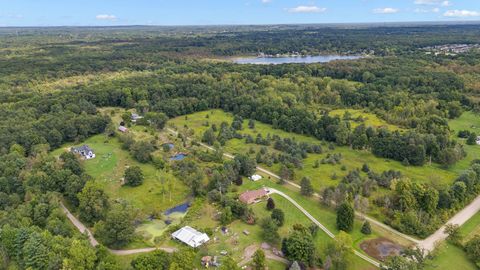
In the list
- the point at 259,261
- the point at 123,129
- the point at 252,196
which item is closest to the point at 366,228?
the point at 259,261

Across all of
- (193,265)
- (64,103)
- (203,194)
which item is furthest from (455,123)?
(64,103)

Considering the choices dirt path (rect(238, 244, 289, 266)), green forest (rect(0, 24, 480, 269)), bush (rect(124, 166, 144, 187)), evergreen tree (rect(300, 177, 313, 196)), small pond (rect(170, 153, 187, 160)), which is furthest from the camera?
small pond (rect(170, 153, 187, 160))

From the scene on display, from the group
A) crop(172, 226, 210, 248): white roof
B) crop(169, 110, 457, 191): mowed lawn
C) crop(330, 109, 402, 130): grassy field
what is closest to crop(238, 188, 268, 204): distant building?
crop(169, 110, 457, 191): mowed lawn

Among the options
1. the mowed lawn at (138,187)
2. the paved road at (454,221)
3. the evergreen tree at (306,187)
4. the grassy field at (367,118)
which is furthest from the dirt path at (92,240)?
the grassy field at (367,118)

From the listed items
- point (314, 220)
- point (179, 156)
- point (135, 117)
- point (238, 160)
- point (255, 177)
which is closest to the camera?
point (314, 220)

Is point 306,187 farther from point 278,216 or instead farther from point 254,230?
point 254,230

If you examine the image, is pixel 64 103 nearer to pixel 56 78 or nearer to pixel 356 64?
pixel 56 78

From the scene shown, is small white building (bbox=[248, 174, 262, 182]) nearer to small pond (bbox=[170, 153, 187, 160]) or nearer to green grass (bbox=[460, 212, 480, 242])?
small pond (bbox=[170, 153, 187, 160])
